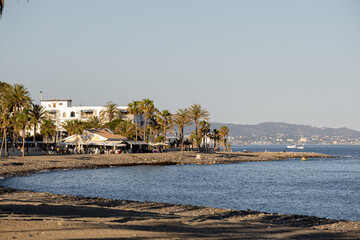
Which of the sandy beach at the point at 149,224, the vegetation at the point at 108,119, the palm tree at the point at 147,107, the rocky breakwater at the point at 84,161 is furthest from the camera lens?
the palm tree at the point at 147,107

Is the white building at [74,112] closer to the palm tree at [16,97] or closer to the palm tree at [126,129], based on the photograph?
the palm tree at [126,129]

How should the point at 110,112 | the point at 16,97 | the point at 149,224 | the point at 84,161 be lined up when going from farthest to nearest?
the point at 110,112
the point at 16,97
the point at 84,161
the point at 149,224

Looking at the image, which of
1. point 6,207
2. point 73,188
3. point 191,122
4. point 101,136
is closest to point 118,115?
point 191,122

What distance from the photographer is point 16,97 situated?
280 feet

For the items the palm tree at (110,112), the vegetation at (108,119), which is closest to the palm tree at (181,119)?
the vegetation at (108,119)

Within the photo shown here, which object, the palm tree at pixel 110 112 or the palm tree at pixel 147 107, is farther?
the palm tree at pixel 110 112

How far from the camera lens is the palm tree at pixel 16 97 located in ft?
279

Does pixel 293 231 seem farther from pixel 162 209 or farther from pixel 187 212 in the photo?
pixel 162 209

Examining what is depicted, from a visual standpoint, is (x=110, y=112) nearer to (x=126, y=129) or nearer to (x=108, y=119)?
(x=108, y=119)

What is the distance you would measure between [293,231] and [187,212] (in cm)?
865

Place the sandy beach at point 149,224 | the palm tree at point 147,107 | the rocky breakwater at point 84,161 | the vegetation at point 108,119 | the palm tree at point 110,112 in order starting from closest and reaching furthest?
1. the sandy beach at point 149,224
2. the rocky breakwater at point 84,161
3. the vegetation at point 108,119
4. the palm tree at point 147,107
5. the palm tree at point 110,112

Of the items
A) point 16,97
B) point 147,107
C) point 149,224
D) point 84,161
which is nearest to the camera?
point 149,224

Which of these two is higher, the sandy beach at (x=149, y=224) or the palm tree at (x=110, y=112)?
the palm tree at (x=110, y=112)

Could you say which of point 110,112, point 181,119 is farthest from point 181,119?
point 110,112
